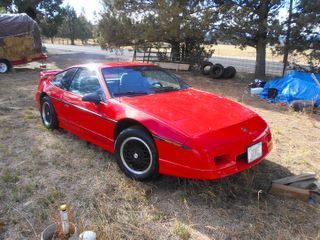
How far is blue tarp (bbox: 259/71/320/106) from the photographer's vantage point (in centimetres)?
810

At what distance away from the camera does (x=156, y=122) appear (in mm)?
3395

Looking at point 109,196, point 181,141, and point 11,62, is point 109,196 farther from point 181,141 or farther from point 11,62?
point 11,62

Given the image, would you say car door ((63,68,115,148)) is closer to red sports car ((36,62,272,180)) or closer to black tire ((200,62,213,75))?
red sports car ((36,62,272,180))

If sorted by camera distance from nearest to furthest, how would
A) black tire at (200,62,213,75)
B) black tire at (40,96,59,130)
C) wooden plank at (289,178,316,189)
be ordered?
wooden plank at (289,178,316,189)
black tire at (40,96,59,130)
black tire at (200,62,213,75)

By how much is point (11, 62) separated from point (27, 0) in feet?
37.1

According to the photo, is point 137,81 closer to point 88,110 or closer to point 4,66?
point 88,110

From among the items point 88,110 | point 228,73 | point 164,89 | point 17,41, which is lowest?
point 228,73

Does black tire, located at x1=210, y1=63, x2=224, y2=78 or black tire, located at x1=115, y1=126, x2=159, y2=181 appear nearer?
black tire, located at x1=115, y1=126, x2=159, y2=181

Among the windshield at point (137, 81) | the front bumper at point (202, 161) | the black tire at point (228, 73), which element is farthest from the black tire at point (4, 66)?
the front bumper at point (202, 161)

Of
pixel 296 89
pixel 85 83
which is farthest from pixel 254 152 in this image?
pixel 296 89

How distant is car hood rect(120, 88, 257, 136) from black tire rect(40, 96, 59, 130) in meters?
1.88

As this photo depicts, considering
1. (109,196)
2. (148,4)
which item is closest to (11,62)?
(148,4)

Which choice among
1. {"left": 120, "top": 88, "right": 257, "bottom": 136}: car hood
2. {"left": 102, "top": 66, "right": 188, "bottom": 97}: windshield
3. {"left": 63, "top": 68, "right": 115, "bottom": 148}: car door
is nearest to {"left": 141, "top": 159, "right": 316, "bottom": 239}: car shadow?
{"left": 120, "top": 88, "right": 257, "bottom": 136}: car hood

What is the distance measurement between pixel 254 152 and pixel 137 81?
187 centimetres
